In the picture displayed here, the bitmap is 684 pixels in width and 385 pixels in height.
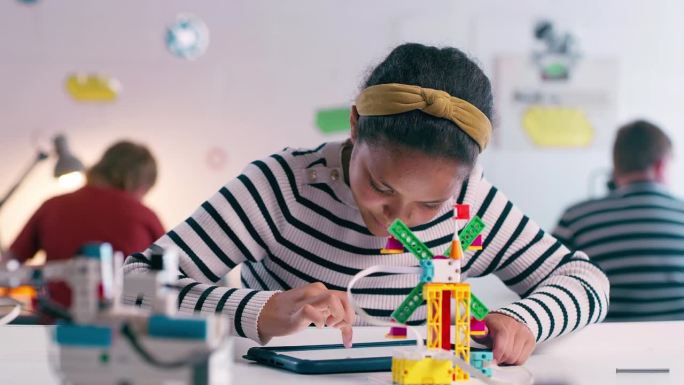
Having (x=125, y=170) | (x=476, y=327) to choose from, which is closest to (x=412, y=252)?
(x=476, y=327)

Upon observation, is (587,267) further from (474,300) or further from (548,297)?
(474,300)

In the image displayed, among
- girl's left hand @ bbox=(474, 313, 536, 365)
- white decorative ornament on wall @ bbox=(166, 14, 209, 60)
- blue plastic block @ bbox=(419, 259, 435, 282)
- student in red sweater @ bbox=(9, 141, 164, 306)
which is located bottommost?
girl's left hand @ bbox=(474, 313, 536, 365)

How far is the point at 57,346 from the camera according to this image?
21.4 inches

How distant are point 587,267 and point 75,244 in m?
1.55

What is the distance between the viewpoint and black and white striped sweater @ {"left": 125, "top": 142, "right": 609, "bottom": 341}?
1.21m

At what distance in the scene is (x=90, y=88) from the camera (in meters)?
3.60

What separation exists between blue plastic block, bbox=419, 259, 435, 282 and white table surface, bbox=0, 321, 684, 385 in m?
0.11

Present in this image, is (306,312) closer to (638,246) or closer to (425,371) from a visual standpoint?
→ (425,371)

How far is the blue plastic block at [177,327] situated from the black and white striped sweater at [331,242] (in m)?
0.65

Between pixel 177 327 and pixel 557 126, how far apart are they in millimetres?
3402

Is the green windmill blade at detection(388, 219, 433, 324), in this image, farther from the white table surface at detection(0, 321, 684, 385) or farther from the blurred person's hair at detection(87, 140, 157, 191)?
the blurred person's hair at detection(87, 140, 157, 191)

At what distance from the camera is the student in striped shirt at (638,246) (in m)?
2.27

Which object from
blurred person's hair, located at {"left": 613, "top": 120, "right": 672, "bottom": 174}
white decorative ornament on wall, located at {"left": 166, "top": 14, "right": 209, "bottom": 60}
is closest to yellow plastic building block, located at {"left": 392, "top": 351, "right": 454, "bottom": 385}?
→ blurred person's hair, located at {"left": 613, "top": 120, "right": 672, "bottom": 174}

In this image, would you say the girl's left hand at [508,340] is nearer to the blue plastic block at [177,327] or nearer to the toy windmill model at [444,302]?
the toy windmill model at [444,302]
